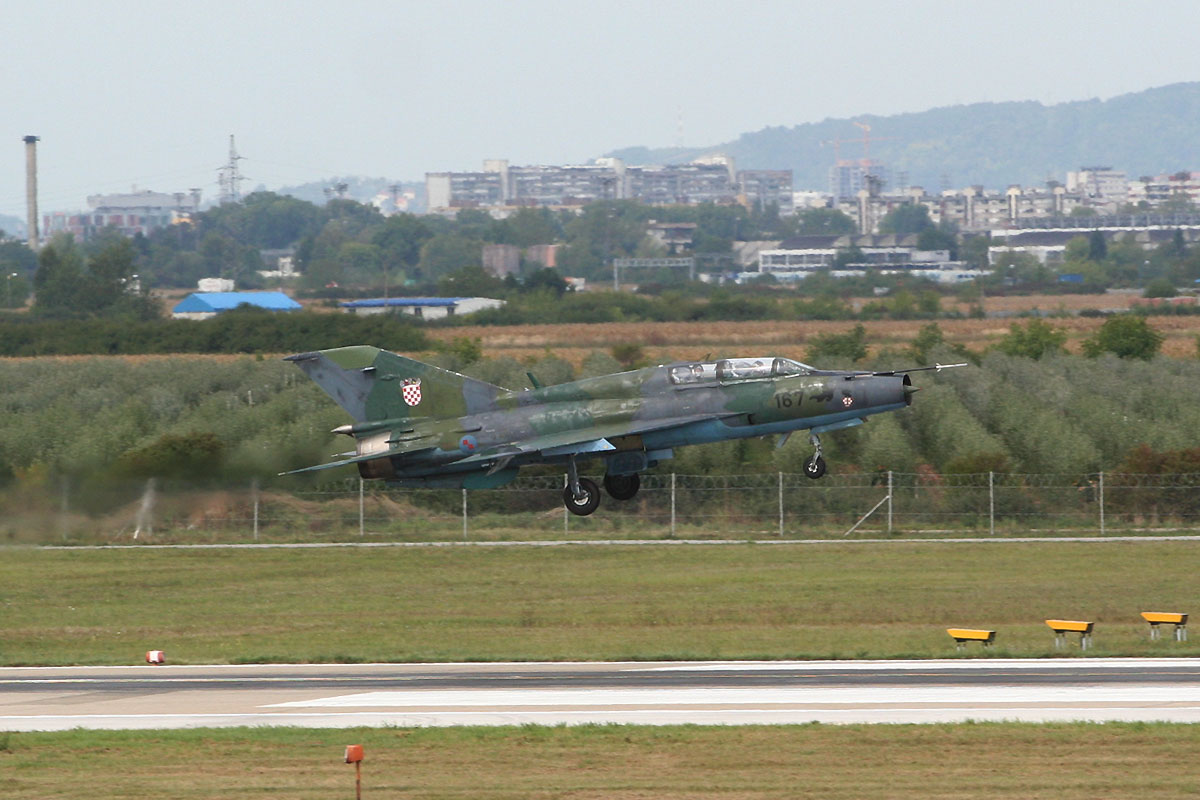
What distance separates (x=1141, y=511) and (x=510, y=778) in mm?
38828

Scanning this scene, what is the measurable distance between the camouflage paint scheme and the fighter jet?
2 cm

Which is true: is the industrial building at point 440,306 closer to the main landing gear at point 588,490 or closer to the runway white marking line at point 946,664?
the main landing gear at point 588,490

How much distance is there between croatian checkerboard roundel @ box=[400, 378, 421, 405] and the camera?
122 feet

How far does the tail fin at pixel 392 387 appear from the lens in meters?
37.1

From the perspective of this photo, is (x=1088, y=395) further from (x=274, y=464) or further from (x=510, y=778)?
(x=510, y=778)

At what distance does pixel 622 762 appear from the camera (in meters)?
23.8

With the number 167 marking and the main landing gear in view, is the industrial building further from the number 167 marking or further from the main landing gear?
the number 167 marking

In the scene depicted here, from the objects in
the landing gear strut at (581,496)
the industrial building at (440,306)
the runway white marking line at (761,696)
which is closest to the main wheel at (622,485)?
the landing gear strut at (581,496)

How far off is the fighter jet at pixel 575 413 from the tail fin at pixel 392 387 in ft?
0.07

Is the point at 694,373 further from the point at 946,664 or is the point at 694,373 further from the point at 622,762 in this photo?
the point at 622,762

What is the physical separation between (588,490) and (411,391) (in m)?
4.94

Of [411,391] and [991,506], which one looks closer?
[411,391]

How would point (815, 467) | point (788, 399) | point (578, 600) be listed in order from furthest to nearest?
1. point (578, 600)
2. point (788, 399)
3. point (815, 467)

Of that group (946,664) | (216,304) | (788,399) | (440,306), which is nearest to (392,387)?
(788,399)
